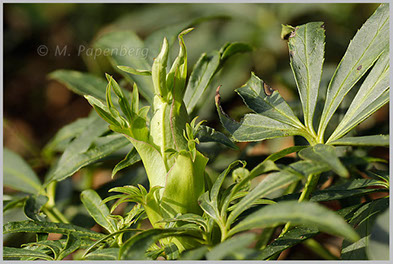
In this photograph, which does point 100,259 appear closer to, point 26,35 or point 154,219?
point 154,219

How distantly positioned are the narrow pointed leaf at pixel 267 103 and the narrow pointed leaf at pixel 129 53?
248 mm

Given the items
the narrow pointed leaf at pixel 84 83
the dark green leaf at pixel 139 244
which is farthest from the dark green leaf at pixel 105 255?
the narrow pointed leaf at pixel 84 83

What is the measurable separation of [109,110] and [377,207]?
0.41m

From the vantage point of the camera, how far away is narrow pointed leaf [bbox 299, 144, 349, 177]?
0.49 metres

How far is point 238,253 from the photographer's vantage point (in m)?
0.48

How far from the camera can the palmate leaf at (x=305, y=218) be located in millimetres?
419

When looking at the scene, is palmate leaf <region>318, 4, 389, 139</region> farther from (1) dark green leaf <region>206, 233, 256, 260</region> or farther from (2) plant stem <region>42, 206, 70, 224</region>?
(2) plant stem <region>42, 206, 70, 224</region>

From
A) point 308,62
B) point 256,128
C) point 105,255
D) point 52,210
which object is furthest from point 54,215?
Result: point 308,62

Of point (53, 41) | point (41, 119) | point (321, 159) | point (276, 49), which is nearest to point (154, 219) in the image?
point (321, 159)

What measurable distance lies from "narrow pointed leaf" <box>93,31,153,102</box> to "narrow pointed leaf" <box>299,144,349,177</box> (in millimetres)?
435

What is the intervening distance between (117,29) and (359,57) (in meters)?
1.41

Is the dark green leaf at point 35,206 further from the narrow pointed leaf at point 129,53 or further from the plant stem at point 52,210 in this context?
the narrow pointed leaf at point 129,53

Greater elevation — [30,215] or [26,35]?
[26,35]

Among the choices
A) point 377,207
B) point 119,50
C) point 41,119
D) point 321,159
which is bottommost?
point 41,119
